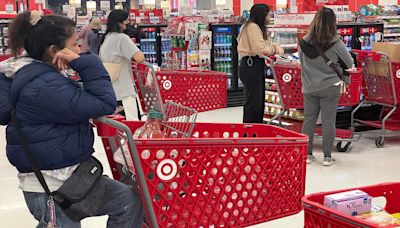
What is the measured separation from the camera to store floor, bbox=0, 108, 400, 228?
4.16 m

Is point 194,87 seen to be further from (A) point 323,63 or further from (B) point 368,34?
(B) point 368,34

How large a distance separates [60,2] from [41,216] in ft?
96.8

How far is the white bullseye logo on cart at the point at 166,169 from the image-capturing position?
2.61 m

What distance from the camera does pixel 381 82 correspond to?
254 inches

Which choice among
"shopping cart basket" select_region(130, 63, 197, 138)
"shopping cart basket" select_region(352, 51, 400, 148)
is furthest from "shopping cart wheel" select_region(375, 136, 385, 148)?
"shopping cart basket" select_region(130, 63, 197, 138)

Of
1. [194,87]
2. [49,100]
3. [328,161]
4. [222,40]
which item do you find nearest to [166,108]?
[194,87]

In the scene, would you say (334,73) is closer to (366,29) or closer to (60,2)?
(366,29)

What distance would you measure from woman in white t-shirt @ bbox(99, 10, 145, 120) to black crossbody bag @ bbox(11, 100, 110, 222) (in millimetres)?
2783

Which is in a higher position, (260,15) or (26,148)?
(260,15)

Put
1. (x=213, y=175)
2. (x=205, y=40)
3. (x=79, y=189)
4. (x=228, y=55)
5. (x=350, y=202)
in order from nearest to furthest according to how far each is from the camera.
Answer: (x=350, y=202)
(x=79, y=189)
(x=213, y=175)
(x=205, y=40)
(x=228, y=55)

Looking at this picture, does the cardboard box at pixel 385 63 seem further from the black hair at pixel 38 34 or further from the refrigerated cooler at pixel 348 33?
the black hair at pixel 38 34

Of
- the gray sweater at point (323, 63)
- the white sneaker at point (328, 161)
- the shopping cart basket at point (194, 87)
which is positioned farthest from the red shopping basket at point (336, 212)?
the white sneaker at point (328, 161)

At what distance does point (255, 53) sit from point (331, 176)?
163cm

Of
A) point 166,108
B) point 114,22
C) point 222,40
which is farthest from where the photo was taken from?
point 222,40
